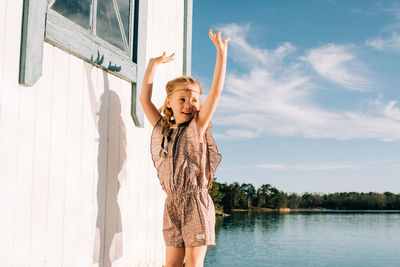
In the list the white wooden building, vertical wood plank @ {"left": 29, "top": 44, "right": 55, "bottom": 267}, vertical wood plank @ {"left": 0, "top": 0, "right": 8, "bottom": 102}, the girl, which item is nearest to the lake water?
the white wooden building

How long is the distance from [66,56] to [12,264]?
0.97 m

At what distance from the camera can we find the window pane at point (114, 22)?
7.43 ft

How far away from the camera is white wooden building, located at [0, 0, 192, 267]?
1.56 m

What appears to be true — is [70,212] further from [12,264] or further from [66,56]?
[66,56]

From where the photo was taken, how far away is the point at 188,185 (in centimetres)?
199

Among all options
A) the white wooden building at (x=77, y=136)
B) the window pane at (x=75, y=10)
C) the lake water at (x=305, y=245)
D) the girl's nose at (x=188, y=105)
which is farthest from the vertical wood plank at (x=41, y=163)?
the lake water at (x=305, y=245)

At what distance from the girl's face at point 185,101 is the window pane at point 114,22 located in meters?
0.59

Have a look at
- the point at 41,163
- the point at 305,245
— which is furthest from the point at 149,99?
the point at 305,245

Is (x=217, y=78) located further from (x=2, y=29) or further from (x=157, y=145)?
(x=2, y=29)

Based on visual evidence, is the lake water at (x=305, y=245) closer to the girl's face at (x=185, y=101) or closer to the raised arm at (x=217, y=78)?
the girl's face at (x=185, y=101)

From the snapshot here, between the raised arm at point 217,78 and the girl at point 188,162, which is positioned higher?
the raised arm at point 217,78

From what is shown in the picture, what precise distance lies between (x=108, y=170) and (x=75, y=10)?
0.88 metres

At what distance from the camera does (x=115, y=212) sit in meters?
2.28

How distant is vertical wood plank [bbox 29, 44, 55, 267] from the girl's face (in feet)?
2.08
